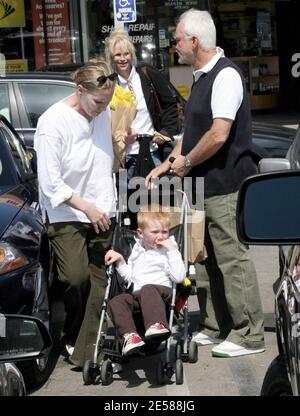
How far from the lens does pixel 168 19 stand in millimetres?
16266

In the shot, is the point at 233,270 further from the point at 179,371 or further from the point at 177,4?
the point at 177,4

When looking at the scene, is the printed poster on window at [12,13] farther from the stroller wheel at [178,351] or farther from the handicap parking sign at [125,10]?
the stroller wheel at [178,351]

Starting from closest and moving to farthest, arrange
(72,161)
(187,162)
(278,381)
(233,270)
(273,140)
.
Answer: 1. (278,381)
2. (72,161)
3. (187,162)
4. (233,270)
5. (273,140)

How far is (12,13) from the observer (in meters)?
15.6

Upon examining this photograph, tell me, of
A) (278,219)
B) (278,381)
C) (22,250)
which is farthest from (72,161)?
(278,219)

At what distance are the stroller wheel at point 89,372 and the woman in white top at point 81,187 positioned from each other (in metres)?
0.30

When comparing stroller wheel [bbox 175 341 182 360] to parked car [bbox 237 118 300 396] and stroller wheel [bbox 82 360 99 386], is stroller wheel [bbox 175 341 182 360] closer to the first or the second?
stroller wheel [bbox 82 360 99 386]

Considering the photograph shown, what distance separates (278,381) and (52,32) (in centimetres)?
1323

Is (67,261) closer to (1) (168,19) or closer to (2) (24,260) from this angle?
(2) (24,260)

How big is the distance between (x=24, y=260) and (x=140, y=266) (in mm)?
733

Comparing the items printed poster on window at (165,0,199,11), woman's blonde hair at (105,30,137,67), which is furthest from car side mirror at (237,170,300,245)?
printed poster on window at (165,0,199,11)

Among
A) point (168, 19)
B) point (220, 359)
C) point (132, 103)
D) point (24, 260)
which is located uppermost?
point (168, 19)

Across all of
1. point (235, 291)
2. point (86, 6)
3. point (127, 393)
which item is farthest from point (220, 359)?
point (86, 6)

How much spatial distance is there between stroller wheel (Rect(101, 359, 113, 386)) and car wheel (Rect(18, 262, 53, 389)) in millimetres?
348
